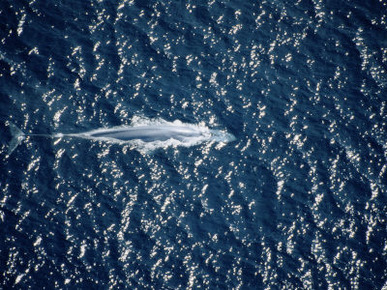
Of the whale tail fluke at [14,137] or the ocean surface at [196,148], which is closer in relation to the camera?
the ocean surface at [196,148]

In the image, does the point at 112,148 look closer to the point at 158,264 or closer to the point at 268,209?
the point at 158,264

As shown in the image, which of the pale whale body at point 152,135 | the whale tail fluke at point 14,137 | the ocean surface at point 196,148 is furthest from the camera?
the pale whale body at point 152,135

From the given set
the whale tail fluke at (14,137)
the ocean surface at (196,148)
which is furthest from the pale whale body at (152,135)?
the ocean surface at (196,148)

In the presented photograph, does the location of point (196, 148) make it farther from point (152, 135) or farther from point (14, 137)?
point (14, 137)

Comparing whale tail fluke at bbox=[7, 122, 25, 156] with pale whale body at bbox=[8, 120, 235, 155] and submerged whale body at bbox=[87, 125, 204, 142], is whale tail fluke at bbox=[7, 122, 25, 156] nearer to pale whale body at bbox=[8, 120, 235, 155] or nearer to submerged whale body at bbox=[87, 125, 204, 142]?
pale whale body at bbox=[8, 120, 235, 155]

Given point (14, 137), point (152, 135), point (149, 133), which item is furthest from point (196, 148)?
point (14, 137)

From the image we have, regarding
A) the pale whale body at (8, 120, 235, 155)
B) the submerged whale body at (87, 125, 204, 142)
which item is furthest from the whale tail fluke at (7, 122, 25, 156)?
the submerged whale body at (87, 125, 204, 142)

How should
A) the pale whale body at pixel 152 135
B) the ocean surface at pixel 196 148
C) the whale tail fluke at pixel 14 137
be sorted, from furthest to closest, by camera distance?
the pale whale body at pixel 152 135 < the whale tail fluke at pixel 14 137 < the ocean surface at pixel 196 148

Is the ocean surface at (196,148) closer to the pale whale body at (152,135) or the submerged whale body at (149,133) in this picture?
the pale whale body at (152,135)
